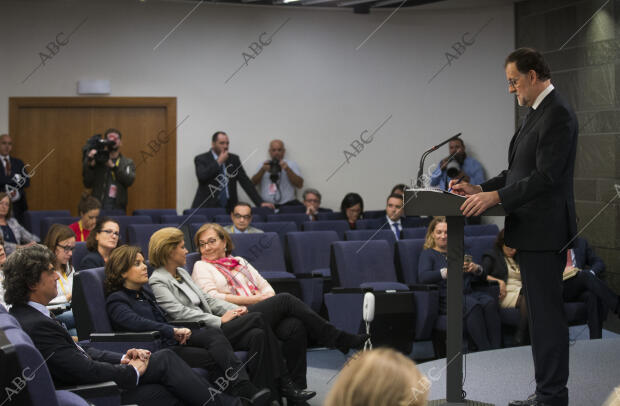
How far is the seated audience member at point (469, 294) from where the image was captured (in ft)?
16.6

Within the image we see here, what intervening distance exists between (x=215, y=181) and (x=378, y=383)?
8.17 meters

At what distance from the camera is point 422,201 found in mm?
2762

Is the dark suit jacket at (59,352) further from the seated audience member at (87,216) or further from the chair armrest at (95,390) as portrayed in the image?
the seated audience member at (87,216)

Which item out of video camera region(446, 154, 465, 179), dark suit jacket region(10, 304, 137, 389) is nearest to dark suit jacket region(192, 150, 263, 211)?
video camera region(446, 154, 465, 179)

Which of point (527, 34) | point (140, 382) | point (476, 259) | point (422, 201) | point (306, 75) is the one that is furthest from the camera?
point (306, 75)

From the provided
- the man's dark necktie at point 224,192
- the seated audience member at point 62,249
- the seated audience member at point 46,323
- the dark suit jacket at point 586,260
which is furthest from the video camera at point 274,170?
the seated audience member at point 46,323

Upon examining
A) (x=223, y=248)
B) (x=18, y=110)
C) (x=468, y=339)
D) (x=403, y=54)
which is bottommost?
(x=468, y=339)

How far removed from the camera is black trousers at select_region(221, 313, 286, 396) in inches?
155

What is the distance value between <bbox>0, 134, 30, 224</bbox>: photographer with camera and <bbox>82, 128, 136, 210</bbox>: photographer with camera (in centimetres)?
70

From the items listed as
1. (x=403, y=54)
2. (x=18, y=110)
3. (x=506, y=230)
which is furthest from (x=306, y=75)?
(x=506, y=230)

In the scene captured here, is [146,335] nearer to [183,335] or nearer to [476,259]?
[183,335]

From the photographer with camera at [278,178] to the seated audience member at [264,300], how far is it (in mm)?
4818

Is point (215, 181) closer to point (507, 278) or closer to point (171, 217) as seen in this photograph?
point (171, 217)

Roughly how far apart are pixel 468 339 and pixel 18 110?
627 centimetres
